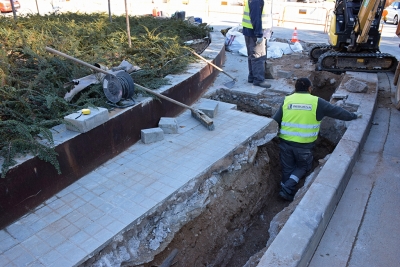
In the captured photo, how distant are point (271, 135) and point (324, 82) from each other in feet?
11.4

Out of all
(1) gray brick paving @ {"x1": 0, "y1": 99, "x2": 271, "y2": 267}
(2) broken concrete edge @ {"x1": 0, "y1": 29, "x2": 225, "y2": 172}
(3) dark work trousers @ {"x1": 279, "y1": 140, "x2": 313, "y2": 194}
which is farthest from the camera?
(3) dark work trousers @ {"x1": 279, "y1": 140, "x2": 313, "y2": 194}

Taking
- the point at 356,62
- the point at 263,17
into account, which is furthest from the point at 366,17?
the point at 263,17

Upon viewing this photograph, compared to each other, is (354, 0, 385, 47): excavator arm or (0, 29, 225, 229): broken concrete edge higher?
(354, 0, 385, 47): excavator arm

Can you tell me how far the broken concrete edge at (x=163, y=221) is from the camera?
321 centimetres

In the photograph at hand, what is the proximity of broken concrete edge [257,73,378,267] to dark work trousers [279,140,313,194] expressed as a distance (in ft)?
2.37

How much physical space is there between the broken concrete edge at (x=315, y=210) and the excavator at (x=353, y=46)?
3.63m

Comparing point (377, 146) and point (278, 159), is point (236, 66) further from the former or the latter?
point (377, 146)

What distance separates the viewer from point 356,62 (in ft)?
26.7

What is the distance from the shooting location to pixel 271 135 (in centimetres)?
559

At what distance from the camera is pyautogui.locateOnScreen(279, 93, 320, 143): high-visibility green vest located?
481 cm

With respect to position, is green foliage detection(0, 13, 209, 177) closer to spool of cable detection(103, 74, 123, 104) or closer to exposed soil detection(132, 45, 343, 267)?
spool of cable detection(103, 74, 123, 104)

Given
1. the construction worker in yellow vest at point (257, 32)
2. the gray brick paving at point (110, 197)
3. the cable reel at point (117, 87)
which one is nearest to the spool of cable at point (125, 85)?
the cable reel at point (117, 87)

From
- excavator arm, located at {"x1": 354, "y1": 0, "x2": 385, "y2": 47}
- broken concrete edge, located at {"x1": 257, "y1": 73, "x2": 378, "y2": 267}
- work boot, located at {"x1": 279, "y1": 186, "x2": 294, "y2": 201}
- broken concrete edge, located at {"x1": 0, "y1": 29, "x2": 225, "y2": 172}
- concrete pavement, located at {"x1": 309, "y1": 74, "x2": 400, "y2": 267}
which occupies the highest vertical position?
excavator arm, located at {"x1": 354, "y1": 0, "x2": 385, "y2": 47}

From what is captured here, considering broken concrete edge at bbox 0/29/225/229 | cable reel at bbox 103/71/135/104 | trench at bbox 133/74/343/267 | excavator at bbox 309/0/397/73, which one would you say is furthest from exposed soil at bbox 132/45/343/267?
excavator at bbox 309/0/397/73
